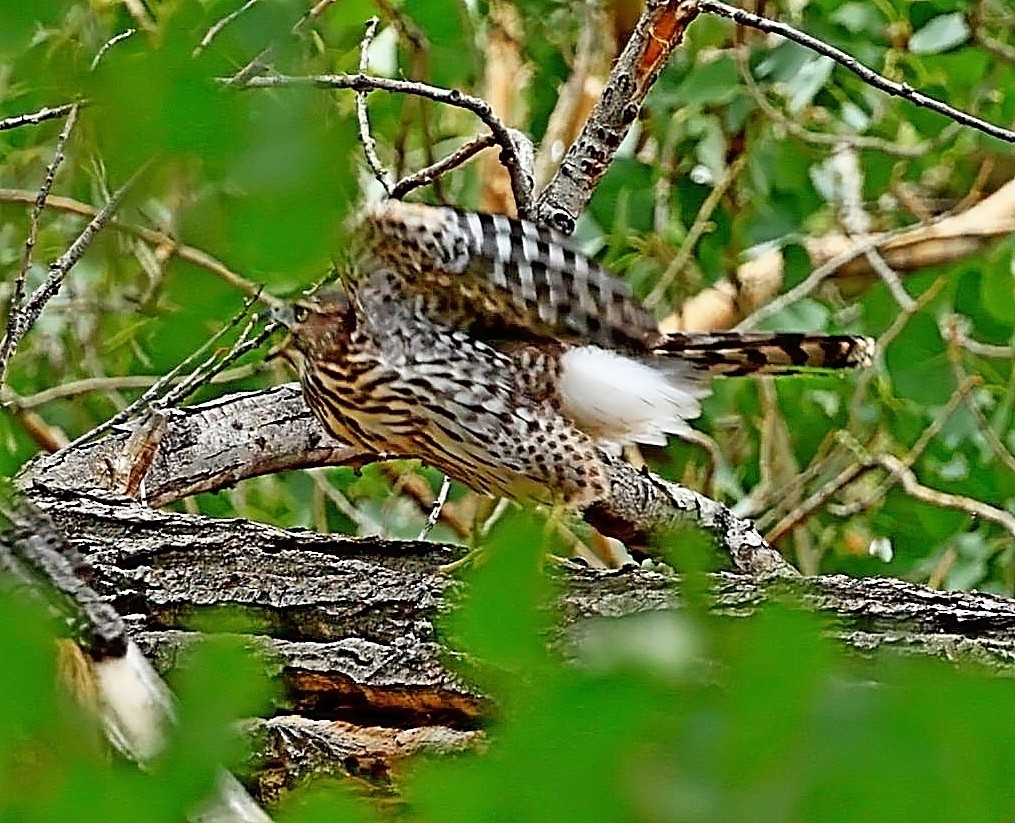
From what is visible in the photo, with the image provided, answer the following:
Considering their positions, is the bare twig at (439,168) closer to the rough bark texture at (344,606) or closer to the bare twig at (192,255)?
the rough bark texture at (344,606)

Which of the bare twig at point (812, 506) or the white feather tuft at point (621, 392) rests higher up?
the white feather tuft at point (621, 392)

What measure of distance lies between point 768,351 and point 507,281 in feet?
0.81

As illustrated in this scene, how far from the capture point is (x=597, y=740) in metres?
0.28

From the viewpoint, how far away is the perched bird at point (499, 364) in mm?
1335

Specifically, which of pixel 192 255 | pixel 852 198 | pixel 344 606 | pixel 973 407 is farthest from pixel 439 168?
pixel 852 198

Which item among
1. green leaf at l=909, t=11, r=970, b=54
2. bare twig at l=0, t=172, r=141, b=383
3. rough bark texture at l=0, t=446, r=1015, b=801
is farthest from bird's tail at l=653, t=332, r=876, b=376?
bare twig at l=0, t=172, r=141, b=383

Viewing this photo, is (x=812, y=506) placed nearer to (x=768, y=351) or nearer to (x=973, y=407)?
(x=973, y=407)

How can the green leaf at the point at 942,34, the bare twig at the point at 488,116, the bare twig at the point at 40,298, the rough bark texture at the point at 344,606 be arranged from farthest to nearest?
1. the green leaf at the point at 942,34
2. the bare twig at the point at 488,116
3. the rough bark texture at the point at 344,606
4. the bare twig at the point at 40,298

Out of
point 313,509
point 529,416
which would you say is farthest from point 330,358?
point 313,509

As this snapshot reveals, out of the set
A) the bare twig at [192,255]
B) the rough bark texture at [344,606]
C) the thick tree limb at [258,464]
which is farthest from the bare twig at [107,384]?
the bare twig at [192,255]

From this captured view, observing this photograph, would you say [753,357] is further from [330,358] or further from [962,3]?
[962,3]

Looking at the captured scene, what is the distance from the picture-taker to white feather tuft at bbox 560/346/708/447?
1370mm

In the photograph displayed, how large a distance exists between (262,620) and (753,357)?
0.56 meters

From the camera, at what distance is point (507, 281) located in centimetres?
129
